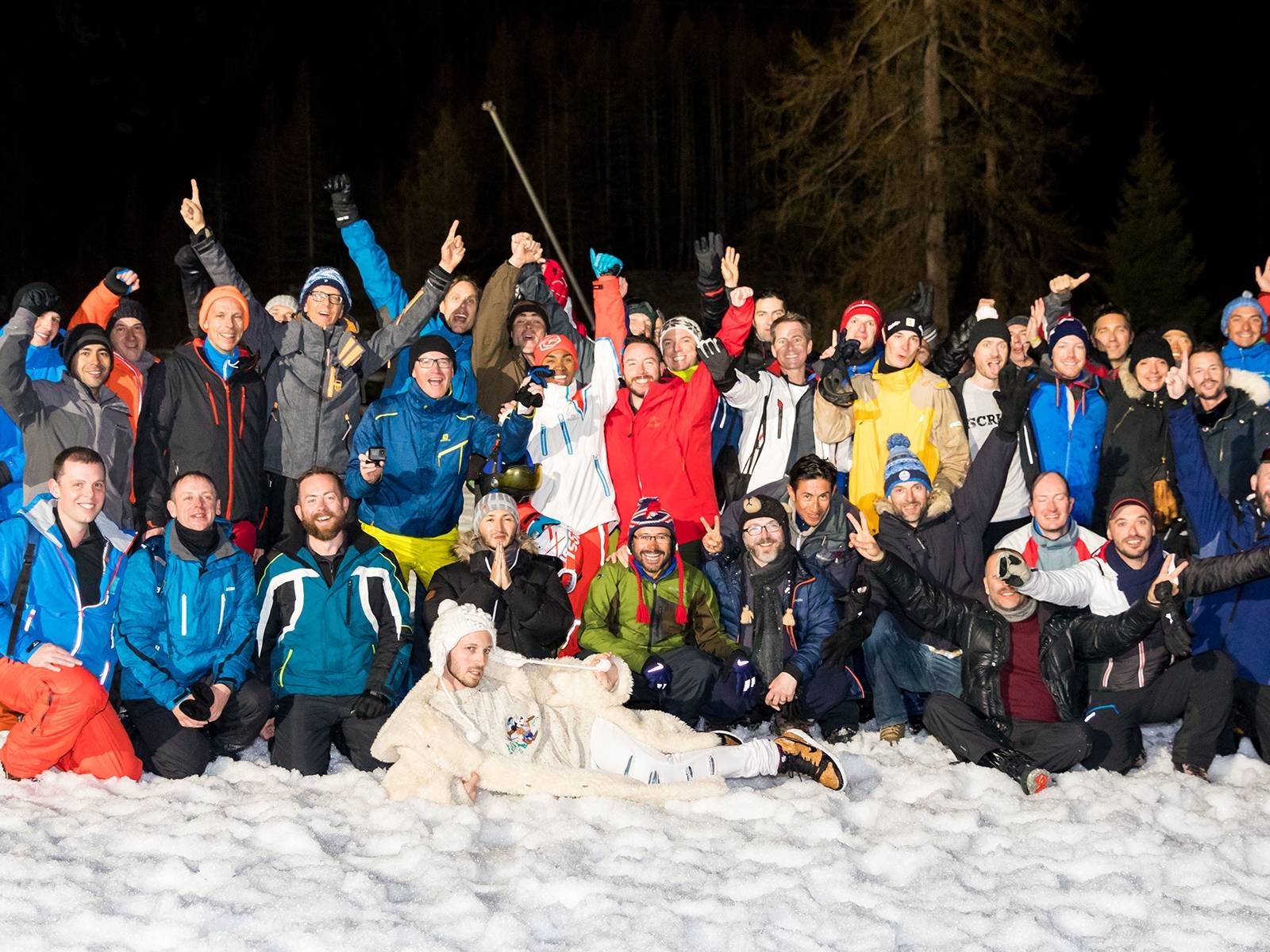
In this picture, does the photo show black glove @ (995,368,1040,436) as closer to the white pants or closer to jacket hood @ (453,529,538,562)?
the white pants

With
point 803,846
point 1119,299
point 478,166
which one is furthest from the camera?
point 478,166

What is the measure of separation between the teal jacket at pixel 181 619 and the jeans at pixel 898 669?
116 inches

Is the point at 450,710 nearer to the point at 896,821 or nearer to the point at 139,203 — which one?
the point at 896,821

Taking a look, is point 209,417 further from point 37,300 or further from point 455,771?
point 455,771

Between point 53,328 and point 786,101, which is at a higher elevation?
point 786,101

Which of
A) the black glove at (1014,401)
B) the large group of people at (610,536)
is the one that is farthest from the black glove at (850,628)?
the black glove at (1014,401)

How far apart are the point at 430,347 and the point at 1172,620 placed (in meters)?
3.70

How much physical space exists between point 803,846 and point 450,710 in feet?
4.98

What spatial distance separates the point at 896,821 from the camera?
491 centimetres

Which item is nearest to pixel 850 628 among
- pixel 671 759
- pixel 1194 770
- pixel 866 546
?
pixel 866 546

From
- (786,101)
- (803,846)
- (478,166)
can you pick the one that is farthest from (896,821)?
(478,166)

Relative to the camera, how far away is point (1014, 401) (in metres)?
6.23

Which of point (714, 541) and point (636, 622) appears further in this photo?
point (714, 541)

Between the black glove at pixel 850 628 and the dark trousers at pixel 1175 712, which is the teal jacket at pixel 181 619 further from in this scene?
the dark trousers at pixel 1175 712
